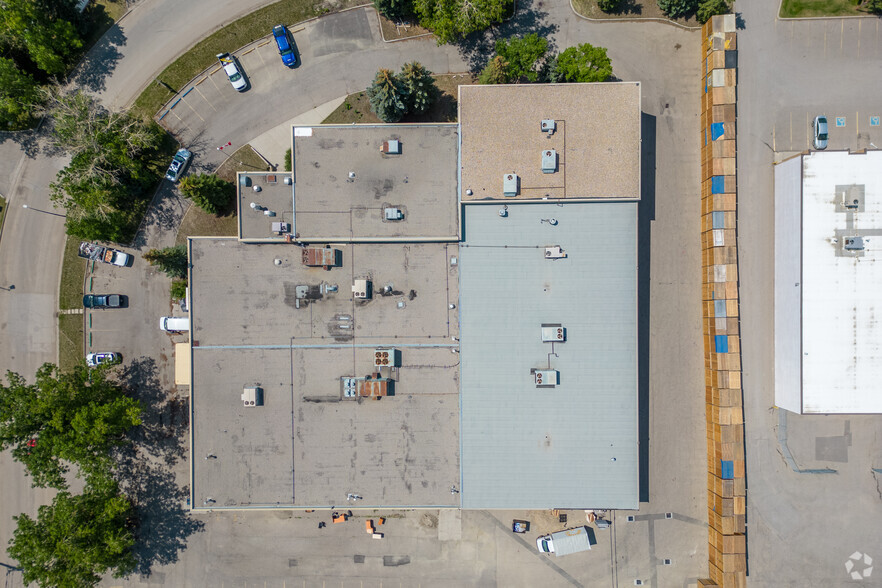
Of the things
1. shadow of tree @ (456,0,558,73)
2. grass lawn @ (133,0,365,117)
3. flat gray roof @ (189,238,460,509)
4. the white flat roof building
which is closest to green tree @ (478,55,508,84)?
shadow of tree @ (456,0,558,73)

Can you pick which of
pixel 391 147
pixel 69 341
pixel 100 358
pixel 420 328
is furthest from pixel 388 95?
pixel 69 341

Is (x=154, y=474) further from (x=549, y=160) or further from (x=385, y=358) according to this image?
(x=549, y=160)

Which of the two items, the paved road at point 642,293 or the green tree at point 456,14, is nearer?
the green tree at point 456,14

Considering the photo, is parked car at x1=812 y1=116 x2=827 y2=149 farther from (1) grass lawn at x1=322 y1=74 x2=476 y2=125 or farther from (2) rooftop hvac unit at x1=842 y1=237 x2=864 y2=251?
(1) grass lawn at x1=322 y1=74 x2=476 y2=125

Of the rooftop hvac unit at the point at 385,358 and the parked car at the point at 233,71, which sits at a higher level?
the parked car at the point at 233,71

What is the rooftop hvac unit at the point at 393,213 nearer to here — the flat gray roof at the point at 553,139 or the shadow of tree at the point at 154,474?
the flat gray roof at the point at 553,139

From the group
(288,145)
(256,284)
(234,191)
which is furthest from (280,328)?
(288,145)

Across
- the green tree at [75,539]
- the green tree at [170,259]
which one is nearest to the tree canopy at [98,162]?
the green tree at [170,259]
